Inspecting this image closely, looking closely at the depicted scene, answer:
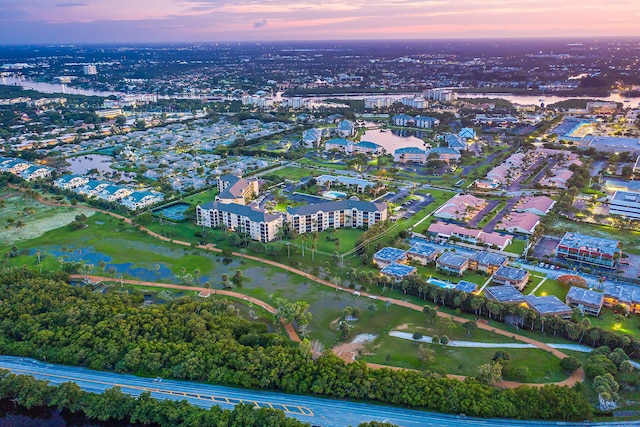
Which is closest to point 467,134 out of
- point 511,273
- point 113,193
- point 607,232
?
point 607,232

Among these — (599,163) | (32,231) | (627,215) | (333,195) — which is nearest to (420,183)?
(333,195)

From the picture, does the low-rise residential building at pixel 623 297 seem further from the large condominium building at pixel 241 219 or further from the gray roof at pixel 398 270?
the large condominium building at pixel 241 219

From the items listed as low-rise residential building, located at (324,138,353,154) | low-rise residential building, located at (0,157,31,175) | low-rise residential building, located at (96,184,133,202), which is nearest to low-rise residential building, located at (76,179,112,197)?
low-rise residential building, located at (96,184,133,202)

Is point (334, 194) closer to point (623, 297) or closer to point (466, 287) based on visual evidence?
point (466, 287)

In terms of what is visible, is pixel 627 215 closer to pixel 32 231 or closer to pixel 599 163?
pixel 599 163

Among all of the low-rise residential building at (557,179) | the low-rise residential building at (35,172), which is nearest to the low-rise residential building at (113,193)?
the low-rise residential building at (35,172)
